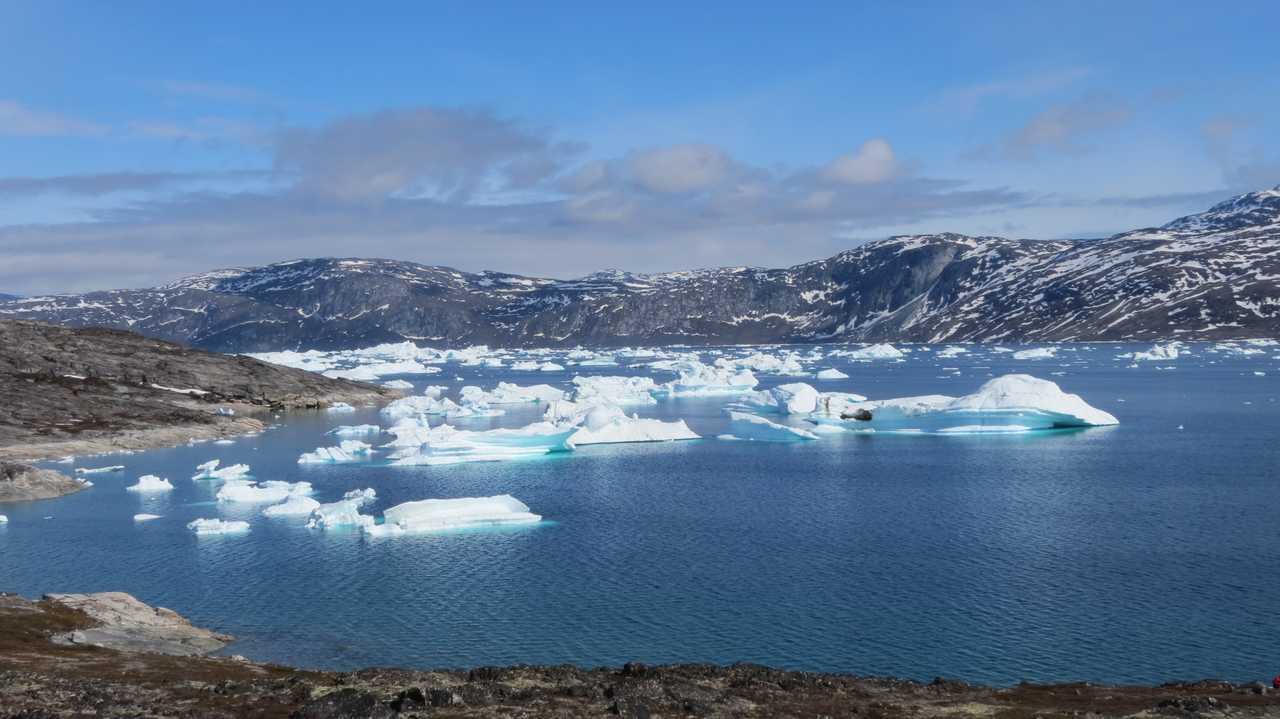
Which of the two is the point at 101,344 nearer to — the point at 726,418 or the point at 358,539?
the point at 726,418

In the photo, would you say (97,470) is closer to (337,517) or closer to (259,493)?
(259,493)

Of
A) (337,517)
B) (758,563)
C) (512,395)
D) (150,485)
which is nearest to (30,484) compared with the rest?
(150,485)

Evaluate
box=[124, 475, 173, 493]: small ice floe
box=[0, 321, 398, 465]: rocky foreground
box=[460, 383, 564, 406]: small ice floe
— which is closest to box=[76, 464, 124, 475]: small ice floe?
box=[0, 321, 398, 465]: rocky foreground

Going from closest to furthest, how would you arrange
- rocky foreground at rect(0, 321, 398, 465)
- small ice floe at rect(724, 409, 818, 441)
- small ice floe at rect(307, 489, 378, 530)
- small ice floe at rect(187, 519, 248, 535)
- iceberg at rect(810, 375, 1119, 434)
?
small ice floe at rect(187, 519, 248, 535) < small ice floe at rect(307, 489, 378, 530) < iceberg at rect(810, 375, 1119, 434) < rocky foreground at rect(0, 321, 398, 465) < small ice floe at rect(724, 409, 818, 441)

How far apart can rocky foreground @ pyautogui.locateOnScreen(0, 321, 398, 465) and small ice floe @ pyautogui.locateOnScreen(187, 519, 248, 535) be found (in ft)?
74.5

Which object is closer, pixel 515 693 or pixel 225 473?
pixel 515 693

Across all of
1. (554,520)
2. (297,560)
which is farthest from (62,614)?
(554,520)

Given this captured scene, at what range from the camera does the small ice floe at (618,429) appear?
2318 inches

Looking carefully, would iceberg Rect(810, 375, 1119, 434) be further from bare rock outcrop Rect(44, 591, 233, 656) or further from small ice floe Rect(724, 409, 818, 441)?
bare rock outcrop Rect(44, 591, 233, 656)

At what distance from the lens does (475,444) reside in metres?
54.2

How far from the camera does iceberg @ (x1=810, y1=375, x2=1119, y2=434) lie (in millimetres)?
59125

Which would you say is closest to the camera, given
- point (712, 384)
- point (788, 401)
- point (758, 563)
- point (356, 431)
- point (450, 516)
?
point (758, 563)

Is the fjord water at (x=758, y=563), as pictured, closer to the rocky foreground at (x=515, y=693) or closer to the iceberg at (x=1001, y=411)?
the rocky foreground at (x=515, y=693)

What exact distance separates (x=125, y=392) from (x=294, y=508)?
42.5m
